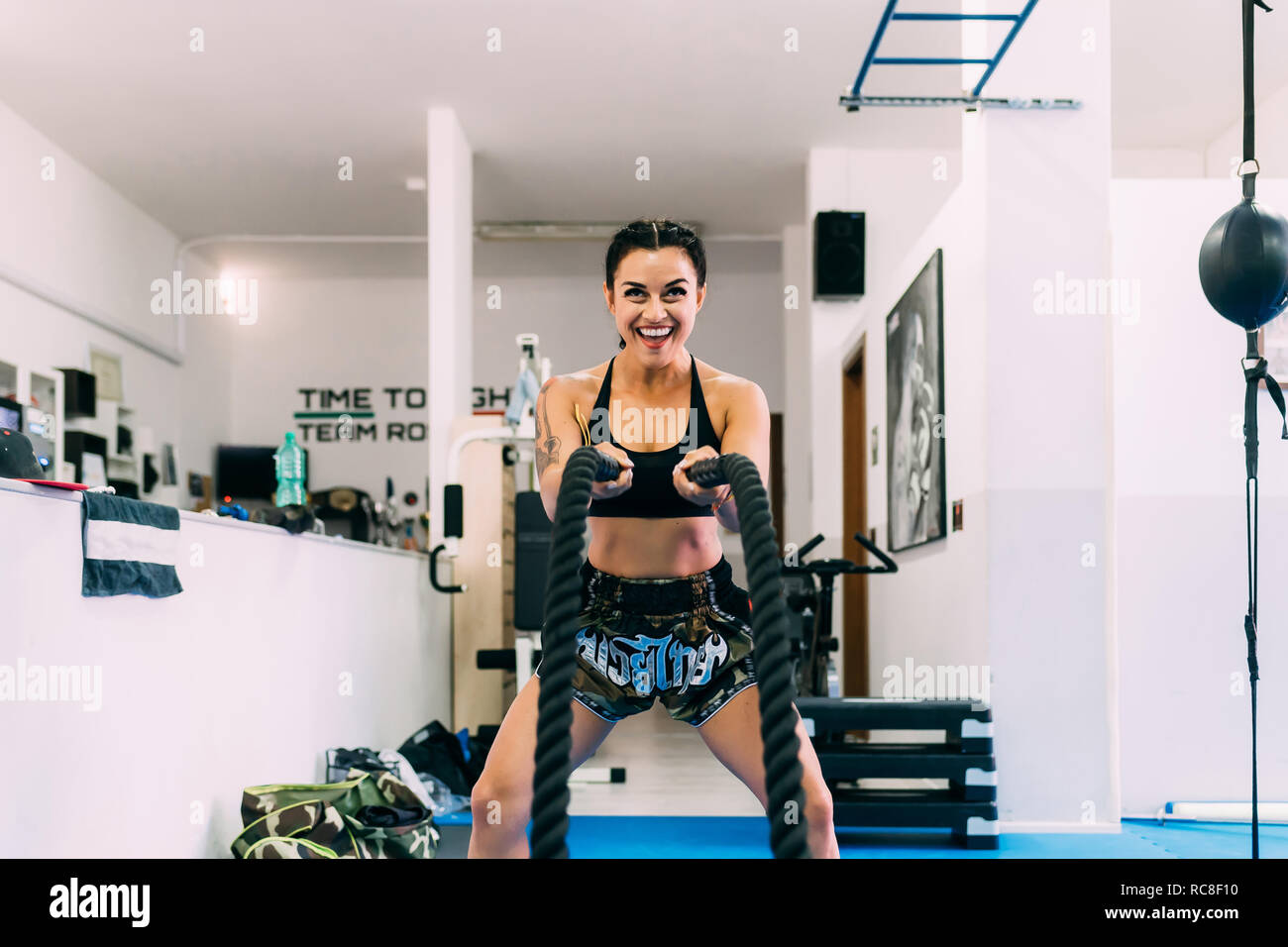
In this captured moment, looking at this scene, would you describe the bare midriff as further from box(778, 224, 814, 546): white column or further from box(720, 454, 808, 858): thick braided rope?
box(778, 224, 814, 546): white column

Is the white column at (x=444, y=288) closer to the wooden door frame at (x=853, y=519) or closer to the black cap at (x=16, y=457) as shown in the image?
the wooden door frame at (x=853, y=519)

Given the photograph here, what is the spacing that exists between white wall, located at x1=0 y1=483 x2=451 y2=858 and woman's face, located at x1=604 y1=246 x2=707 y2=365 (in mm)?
1241

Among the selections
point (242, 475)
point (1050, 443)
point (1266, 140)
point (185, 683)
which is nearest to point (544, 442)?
point (185, 683)

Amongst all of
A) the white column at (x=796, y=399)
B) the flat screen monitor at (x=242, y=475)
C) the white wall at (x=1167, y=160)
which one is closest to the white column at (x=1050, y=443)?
the white wall at (x=1167, y=160)

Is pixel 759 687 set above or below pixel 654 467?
below

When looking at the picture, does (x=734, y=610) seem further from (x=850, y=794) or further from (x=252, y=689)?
(x=850, y=794)

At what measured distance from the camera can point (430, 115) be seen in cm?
636

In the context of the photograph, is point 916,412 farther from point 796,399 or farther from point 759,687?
point 759,687

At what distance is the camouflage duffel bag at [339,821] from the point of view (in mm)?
2854

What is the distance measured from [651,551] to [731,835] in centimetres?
232

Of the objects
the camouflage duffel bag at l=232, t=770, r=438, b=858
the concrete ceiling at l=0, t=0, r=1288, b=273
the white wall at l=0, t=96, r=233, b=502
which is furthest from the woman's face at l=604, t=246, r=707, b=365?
the white wall at l=0, t=96, r=233, b=502

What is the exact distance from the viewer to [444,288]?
20.9 ft

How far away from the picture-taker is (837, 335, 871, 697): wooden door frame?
6.58 m
